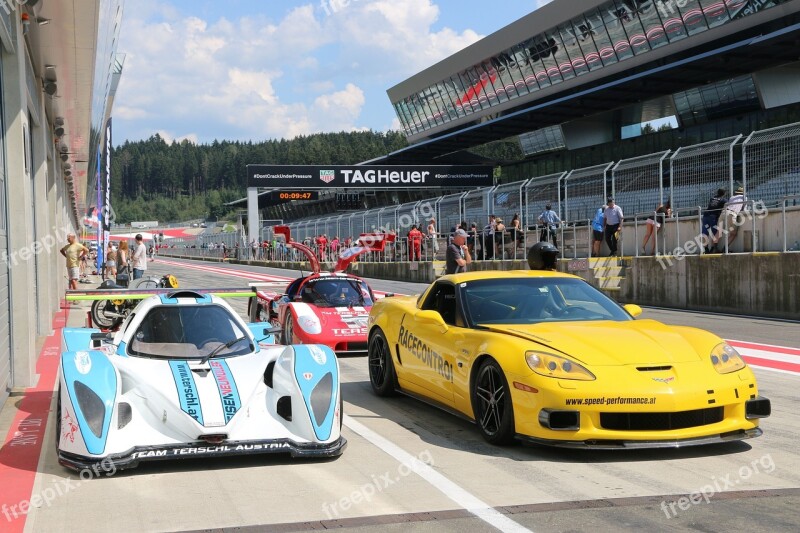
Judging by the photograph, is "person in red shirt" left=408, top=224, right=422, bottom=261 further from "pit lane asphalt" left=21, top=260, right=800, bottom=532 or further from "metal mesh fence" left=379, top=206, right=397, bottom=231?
"pit lane asphalt" left=21, top=260, right=800, bottom=532

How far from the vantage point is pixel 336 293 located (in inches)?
515

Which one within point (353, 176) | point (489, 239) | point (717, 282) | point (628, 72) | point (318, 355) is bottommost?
point (318, 355)

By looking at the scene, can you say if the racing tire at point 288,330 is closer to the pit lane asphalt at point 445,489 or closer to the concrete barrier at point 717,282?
the pit lane asphalt at point 445,489

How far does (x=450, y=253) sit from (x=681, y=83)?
79.3ft

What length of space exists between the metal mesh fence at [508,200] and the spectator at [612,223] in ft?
14.4

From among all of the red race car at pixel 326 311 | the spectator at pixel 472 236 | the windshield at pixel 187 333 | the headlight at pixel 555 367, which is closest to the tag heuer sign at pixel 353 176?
the spectator at pixel 472 236

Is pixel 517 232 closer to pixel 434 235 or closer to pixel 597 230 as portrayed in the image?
pixel 597 230

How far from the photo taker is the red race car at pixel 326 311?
12008 millimetres

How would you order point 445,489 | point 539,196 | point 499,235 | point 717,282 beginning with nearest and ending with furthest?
point 445,489
point 717,282
point 539,196
point 499,235

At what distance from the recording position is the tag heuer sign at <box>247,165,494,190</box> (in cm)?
5984

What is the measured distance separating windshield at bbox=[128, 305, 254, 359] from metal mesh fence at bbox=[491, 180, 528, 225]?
1966 cm

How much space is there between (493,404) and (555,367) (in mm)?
637

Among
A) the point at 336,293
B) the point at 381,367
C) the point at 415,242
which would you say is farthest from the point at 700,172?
the point at 415,242

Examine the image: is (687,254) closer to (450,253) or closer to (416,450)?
(450,253)
